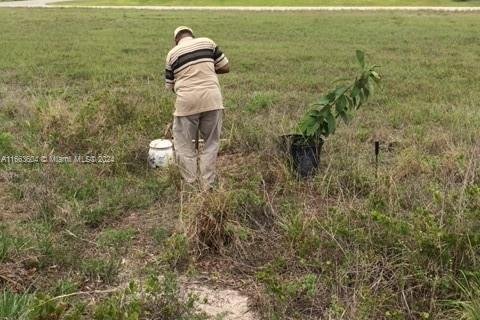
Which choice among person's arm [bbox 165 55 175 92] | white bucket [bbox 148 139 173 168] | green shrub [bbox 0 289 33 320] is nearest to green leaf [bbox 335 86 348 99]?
person's arm [bbox 165 55 175 92]

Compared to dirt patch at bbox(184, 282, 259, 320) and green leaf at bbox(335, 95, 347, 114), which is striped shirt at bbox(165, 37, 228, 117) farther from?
dirt patch at bbox(184, 282, 259, 320)

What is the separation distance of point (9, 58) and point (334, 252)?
1112cm

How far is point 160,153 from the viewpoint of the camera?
Answer: 6.45 m

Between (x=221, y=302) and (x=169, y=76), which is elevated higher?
(x=169, y=76)

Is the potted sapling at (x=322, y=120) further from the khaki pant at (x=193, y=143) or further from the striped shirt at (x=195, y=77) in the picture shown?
the striped shirt at (x=195, y=77)

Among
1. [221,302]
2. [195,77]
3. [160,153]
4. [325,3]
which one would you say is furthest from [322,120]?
[325,3]

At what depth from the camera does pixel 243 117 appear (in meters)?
8.29

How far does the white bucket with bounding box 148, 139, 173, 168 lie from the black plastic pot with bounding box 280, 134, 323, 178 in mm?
1290

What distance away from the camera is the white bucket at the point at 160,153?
6.43 meters

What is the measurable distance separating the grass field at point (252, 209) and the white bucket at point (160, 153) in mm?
183

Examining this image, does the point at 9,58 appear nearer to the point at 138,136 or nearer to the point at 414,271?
the point at 138,136

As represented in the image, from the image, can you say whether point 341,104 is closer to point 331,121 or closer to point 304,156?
point 331,121

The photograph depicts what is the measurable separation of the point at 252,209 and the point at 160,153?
5.92ft

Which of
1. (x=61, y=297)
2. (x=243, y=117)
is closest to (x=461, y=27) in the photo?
(x=243, y=117)
